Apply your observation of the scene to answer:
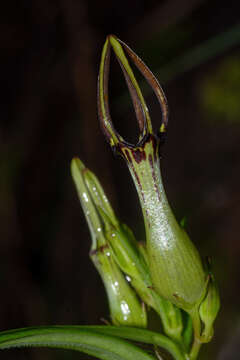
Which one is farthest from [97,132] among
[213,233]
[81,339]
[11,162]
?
[81,339]

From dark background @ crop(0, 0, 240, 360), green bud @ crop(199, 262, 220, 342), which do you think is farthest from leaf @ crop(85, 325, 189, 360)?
dark background @ crop(0, 0, 240, 360)

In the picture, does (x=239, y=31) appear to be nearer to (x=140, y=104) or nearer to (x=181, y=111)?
(x=140, y=104)

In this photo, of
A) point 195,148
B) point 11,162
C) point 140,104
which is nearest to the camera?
point 140,104

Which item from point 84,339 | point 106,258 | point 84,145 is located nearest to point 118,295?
point 106,258

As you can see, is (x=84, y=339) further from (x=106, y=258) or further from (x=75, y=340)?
(x=106, y=258)

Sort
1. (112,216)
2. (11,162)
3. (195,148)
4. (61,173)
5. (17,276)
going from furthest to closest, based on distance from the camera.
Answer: (195,148), (61,173), (11,162), (17,276), (112,216)

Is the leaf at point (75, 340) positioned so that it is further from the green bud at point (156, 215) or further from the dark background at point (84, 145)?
the dark background at point (84, 145)

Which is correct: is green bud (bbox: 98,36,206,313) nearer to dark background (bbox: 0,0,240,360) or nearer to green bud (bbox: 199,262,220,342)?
green bud (bbox: 199,262,220,342)
